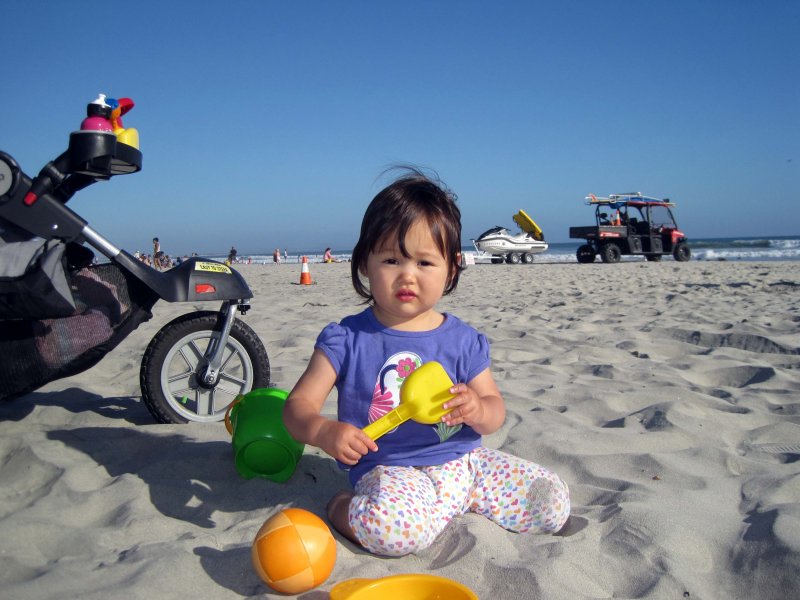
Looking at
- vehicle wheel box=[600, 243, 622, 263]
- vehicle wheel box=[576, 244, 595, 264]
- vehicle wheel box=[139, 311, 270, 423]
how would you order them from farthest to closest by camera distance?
vehicle wheel box=[576, 244, 595, 264], vehicle wheel box=[600, 243, 622, 263], vehicle wheel box=[139, 311, 270, 423]

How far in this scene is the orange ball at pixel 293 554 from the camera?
138cm

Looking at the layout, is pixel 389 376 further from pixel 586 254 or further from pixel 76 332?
pixel 586 254

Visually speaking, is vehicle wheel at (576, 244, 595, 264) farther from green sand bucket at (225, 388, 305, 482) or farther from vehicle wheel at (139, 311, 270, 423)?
green sand bucket at (225, 388, 305, 482)

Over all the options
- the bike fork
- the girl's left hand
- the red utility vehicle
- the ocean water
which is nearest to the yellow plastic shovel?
the girl's left hand

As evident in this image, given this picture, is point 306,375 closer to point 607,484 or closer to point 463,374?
point 463,374

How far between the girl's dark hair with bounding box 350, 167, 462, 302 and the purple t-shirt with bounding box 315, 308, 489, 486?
0.20 m

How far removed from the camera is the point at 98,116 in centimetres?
233

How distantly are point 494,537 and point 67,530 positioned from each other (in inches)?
44.9

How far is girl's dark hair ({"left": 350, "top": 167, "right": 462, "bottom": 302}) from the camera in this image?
1.71m

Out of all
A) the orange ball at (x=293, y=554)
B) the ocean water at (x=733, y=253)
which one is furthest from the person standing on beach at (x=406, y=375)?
the ocean water at (x=733, y=253)

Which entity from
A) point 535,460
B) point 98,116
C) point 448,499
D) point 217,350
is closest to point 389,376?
point 448,499

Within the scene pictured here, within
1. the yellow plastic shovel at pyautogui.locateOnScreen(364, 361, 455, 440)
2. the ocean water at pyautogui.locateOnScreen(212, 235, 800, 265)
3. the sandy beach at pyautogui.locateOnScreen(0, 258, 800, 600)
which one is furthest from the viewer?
the ocean water at pyautogui.locateOnScreen(212, 235, 800, 265)

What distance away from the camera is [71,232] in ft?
7.54

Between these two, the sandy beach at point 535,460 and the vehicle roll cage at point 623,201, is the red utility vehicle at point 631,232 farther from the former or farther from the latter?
the sandy beach at point 535,460
